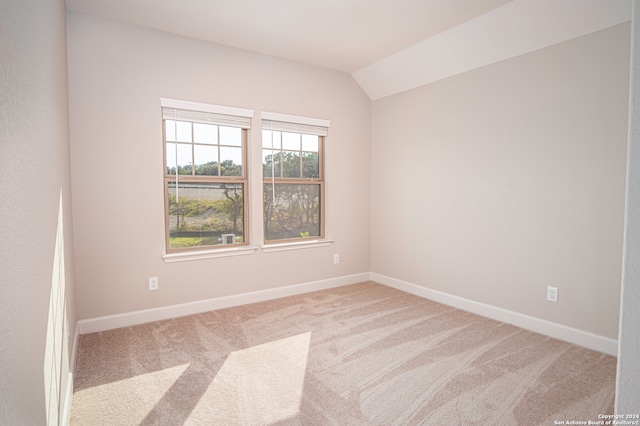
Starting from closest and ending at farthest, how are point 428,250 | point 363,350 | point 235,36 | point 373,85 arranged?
point 363,350 → point 235,36 → point 428,250 → point 373,85

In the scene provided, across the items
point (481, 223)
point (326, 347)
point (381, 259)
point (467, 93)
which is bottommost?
point (326, 347)

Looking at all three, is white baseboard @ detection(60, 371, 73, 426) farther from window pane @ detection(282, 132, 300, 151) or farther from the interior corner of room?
window pane @ detection(282, 132, 300, 151)

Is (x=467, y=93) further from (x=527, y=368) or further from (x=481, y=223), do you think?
(x=527, y=368)

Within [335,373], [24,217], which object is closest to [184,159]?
[335,373]

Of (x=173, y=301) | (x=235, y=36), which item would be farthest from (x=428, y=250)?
(x=235, y=36)

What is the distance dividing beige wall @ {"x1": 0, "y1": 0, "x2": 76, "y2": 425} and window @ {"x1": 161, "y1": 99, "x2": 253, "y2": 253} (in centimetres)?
191

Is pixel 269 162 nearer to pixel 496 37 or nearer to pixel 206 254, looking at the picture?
pixel 206 254

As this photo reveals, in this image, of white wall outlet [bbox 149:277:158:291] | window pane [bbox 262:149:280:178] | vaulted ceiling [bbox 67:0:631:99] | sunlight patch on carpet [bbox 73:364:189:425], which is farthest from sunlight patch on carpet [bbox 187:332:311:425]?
vaulted ceiling [bbox 67:0:631:99]

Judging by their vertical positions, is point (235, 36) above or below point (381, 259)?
above

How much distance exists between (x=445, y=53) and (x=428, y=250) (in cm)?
207

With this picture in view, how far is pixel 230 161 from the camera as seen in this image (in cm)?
378

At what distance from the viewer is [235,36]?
11.3ft

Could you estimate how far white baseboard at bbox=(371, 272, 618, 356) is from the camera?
2.72m

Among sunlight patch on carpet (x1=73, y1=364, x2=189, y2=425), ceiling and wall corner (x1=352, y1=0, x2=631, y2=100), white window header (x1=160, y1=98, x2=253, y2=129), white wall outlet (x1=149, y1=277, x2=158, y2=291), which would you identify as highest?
ceiling and wall corner (x1=352, y1=0, x2=631, y2=100)
